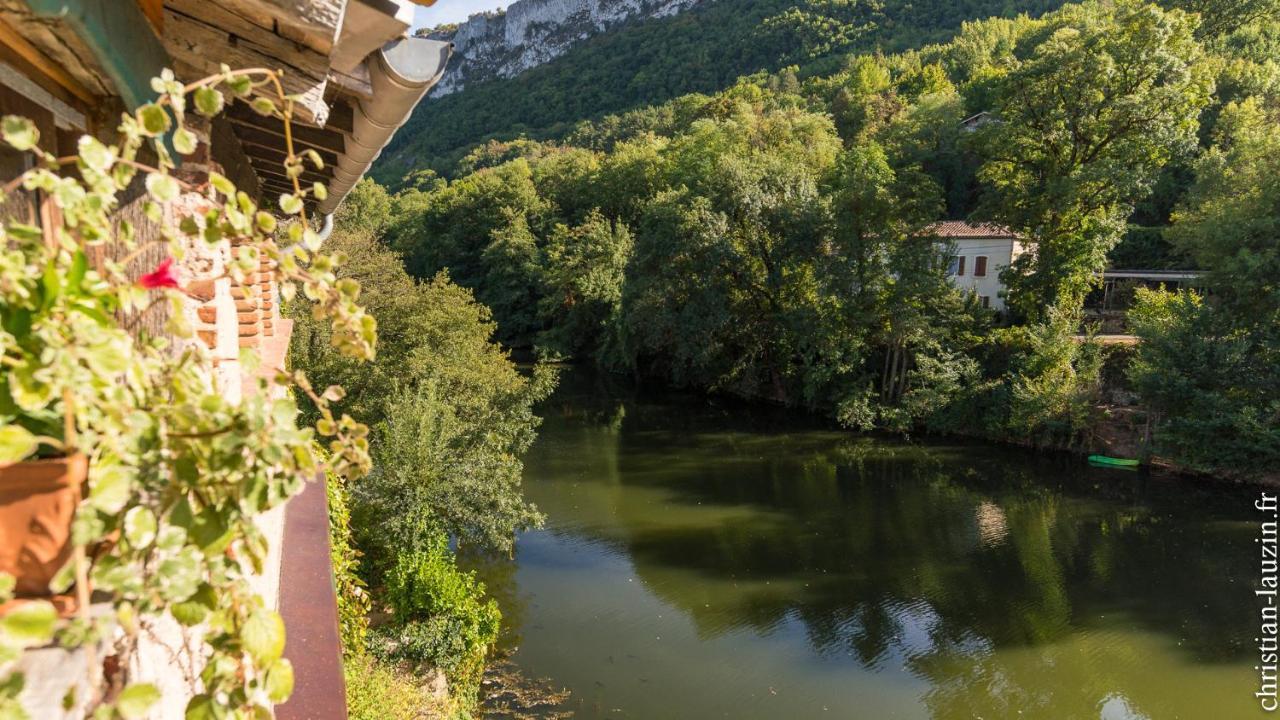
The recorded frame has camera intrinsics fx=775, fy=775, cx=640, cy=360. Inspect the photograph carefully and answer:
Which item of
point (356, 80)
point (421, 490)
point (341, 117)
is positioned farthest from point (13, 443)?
point (421, 490)

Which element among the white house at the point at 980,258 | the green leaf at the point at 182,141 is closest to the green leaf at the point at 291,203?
the green leaf at the point at 182,141

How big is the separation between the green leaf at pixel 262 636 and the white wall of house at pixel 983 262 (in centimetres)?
2776

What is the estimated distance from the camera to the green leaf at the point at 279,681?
1.12 meters

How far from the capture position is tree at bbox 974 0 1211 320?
20.0 metres

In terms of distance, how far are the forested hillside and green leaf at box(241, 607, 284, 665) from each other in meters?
62.9

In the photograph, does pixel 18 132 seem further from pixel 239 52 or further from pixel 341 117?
pixel 341 117

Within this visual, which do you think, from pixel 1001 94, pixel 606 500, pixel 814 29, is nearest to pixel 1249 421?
pixel 1001 94

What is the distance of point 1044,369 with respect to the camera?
1970cm

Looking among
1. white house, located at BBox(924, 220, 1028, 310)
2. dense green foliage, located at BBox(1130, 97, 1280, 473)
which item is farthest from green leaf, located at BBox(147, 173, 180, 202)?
white house, located at BBox(924, 220, 1028, 310)

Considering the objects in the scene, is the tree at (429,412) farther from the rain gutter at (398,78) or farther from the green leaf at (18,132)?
the green leaf at (18,132)

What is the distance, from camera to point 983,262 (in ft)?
88.3

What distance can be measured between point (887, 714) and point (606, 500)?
8.25m

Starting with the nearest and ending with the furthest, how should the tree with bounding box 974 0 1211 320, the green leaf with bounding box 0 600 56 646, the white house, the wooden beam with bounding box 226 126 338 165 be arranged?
the green leaf with bounding box 0 600 56 646, the wooden beam with bounding box 226 126 338 165, the tree with bounding box 974 0 1211 320, the white house

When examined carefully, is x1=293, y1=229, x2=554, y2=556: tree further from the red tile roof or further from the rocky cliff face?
the rocky cliff face
